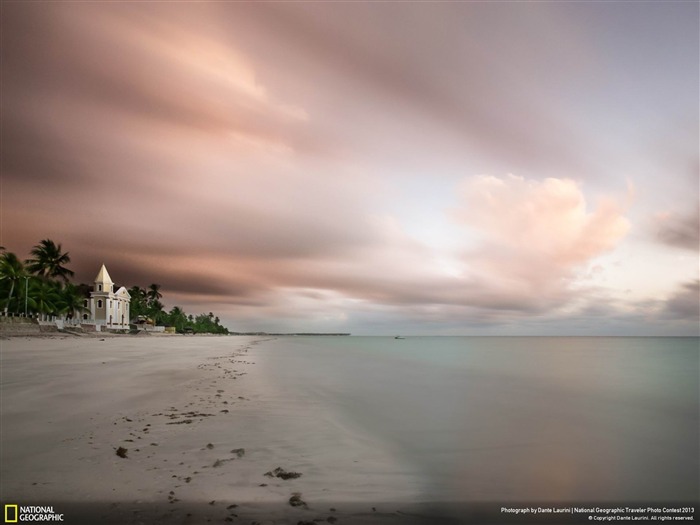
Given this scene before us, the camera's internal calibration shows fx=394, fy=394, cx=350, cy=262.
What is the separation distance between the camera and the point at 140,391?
12.9m

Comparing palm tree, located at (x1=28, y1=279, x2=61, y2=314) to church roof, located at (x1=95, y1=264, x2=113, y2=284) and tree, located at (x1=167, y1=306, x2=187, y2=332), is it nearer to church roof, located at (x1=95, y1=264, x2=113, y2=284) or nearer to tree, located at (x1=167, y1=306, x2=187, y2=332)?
church roof, located at (x1=95, y1=264, x2=113, y2=284)

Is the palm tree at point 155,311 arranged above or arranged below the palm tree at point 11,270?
below

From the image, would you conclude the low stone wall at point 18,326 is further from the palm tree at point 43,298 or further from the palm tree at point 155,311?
the palm tree at point 155,311

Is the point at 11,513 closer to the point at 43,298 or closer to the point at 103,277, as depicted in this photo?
the point at 43,298

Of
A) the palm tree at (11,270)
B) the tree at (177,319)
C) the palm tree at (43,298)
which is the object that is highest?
the palm tree at (11,270)

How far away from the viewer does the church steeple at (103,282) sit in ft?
373

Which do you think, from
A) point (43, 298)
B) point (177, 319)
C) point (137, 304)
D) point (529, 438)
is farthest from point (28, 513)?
point (177, 319)

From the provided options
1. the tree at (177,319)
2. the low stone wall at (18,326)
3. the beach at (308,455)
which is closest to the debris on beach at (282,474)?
the beach at (308,455)

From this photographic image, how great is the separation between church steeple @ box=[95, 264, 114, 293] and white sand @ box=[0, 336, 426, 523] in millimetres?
118167

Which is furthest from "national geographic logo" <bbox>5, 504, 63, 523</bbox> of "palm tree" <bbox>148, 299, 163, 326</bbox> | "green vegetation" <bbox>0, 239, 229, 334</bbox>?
"palm tree" <bbox>148, 299, 163, 326</bbox>

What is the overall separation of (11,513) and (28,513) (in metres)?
0.19

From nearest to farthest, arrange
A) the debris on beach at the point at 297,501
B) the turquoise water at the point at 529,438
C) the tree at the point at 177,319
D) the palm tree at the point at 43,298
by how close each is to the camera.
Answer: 1. the debris on beach at the point at 297,501
2. the turquoise water at the point at 529,438
3. the palm tree at the point at 43,298
4. the tree at the point at 177,319

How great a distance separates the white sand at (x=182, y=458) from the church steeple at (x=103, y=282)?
118167 mm

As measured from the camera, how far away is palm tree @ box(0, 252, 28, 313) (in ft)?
230
